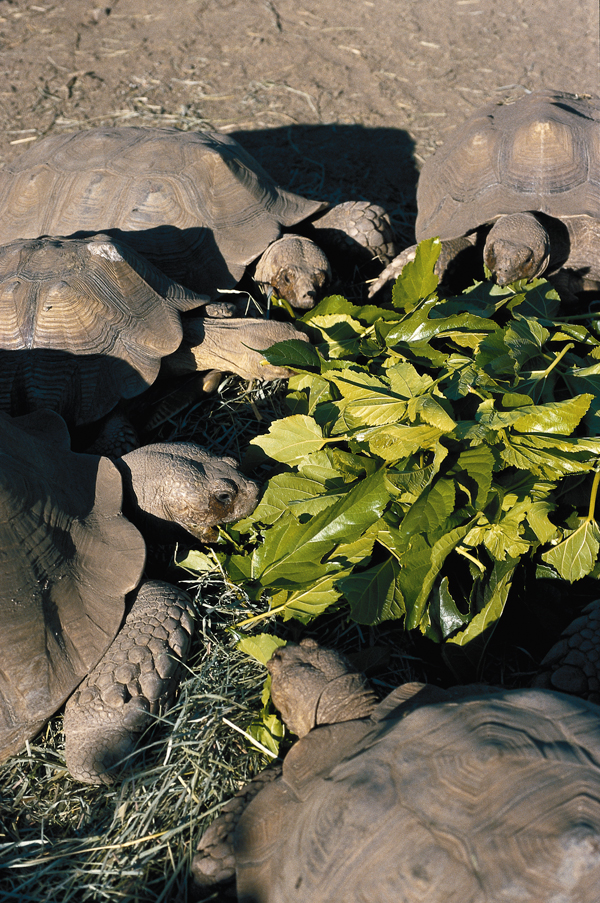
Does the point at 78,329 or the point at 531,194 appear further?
the point at 531,194

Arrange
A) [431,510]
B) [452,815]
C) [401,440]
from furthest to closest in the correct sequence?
[401,440]
[431,510]
[452,815]

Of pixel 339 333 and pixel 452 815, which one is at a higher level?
pixel 339 333

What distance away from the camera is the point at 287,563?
6.61 ft

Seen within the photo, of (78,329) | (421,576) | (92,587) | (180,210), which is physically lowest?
(92,587)

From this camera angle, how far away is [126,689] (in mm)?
1904

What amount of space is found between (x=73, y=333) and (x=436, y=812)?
6.60ft

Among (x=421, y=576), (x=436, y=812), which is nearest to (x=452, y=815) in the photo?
(x=436, y=812)

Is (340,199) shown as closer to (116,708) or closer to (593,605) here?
(593,605)

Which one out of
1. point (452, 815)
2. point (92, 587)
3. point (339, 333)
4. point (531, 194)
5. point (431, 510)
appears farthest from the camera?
point (531, 194)

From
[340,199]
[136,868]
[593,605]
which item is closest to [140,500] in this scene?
[136,868]

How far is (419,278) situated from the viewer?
7.55 feet

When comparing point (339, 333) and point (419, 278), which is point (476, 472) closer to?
point (419, 278)

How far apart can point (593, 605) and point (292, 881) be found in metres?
1.17

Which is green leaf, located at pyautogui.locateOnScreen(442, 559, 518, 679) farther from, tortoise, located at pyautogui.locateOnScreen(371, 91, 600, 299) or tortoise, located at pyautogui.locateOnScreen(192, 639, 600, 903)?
tortoise, located at pyautogui.locateOnScreen(371, 91, 600, 299)
